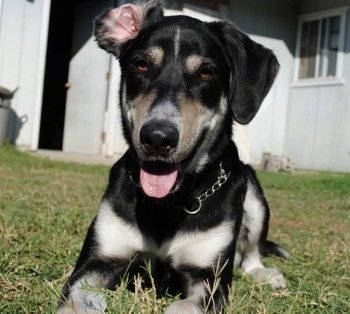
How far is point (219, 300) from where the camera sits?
93.6 inches

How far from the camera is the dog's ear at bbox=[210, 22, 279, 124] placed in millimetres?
2891

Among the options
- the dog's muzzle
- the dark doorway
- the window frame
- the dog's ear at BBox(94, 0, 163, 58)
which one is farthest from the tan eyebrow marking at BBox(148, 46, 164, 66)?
the dark doorway

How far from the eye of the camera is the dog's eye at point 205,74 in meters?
2.75

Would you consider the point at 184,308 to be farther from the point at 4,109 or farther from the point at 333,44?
the point at 333,44

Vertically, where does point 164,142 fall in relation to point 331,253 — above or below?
above

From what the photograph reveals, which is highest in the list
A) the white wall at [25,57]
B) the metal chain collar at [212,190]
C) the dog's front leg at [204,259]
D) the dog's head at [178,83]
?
the white wall at [25,57]

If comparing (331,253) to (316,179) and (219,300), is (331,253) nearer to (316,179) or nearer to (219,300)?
(219,300)

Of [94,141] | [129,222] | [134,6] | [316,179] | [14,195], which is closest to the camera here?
[129,222]

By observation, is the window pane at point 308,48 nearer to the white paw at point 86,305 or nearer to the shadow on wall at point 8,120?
the shadow on wall at point 8,120

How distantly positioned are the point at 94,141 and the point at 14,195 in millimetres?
6051

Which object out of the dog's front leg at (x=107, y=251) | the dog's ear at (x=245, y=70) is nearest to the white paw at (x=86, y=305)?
the dog's front leg at (x=107, y=251)

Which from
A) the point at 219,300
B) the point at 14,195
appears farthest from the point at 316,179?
the point at 219,300

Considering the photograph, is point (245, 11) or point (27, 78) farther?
point (245, 11)

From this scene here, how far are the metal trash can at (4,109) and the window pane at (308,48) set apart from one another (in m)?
6.79
